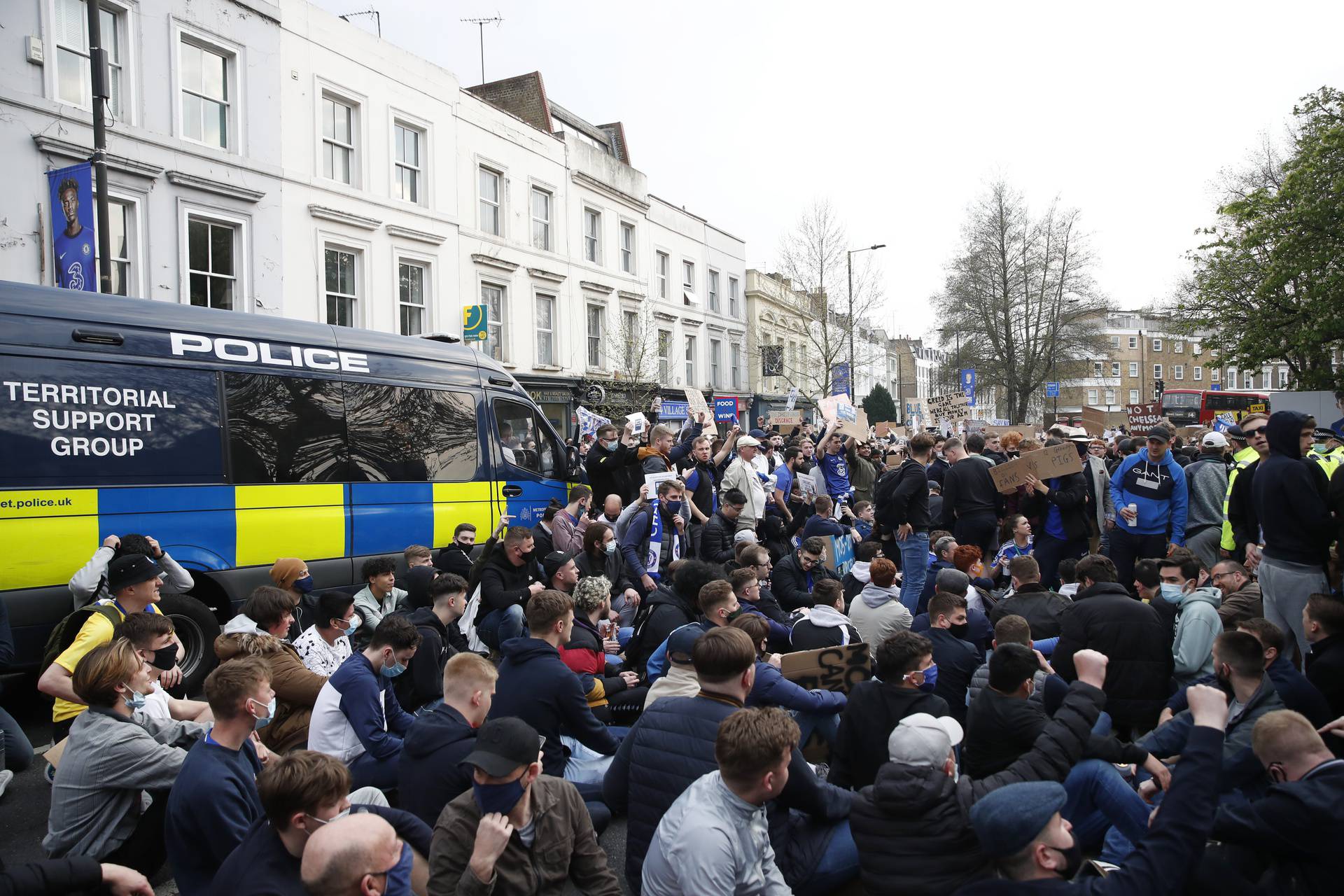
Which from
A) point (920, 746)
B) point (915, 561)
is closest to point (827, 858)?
point (920, 746)

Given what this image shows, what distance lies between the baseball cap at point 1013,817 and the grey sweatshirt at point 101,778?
3277 millimetres

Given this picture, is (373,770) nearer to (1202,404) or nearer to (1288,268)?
(1288,268)

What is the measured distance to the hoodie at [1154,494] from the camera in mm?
8609

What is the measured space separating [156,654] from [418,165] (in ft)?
58.3

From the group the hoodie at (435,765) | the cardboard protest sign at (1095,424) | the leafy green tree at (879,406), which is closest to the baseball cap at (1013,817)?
the hoodie at (435,765)

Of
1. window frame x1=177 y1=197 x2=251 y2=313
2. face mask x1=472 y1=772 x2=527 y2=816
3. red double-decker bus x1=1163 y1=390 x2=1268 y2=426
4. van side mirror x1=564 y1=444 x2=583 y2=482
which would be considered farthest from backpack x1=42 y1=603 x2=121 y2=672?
red double-decker bus x1=1163 y1=390 x2=1268 y2=426

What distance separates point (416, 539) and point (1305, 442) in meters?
7.94

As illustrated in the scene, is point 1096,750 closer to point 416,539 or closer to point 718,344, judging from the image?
point 416,539

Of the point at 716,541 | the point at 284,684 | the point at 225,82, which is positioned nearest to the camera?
the point at 284,684

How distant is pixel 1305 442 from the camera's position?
5895 millimetres

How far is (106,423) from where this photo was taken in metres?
6.84

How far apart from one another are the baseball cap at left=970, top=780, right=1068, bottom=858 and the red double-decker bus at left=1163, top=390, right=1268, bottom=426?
1386 inches

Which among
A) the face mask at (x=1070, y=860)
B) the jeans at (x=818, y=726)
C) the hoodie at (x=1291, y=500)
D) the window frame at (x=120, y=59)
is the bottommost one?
the jeans at (x=818, y=726)

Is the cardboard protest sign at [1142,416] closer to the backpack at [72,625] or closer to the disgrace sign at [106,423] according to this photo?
the disgrace sign at [106,423]
